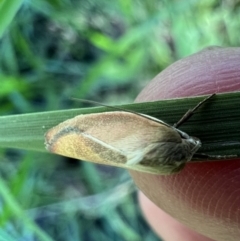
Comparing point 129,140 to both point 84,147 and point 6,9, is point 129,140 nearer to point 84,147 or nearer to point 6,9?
point 84,147

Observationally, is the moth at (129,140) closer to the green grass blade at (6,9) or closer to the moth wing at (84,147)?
the moth wing at (84,147)

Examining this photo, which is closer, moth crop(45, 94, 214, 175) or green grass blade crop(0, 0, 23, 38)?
moth crop(45, 94, 214, 175)

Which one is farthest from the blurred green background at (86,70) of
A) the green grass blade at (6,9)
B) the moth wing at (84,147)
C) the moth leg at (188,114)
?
the moth leg at (188,114)

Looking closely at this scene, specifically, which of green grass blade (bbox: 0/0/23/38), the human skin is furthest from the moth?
green grass blade (bbox: 0/0/23/38)

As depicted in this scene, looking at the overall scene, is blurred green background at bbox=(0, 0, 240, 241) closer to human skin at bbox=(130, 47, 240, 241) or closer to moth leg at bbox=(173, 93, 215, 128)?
human skin at bbox=(130, 47, 240, 241)

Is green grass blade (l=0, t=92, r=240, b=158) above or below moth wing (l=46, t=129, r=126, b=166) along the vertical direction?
above

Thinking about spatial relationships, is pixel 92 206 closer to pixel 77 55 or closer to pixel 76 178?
pixel 76 178

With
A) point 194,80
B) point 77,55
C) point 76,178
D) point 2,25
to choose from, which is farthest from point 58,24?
point 194,80
